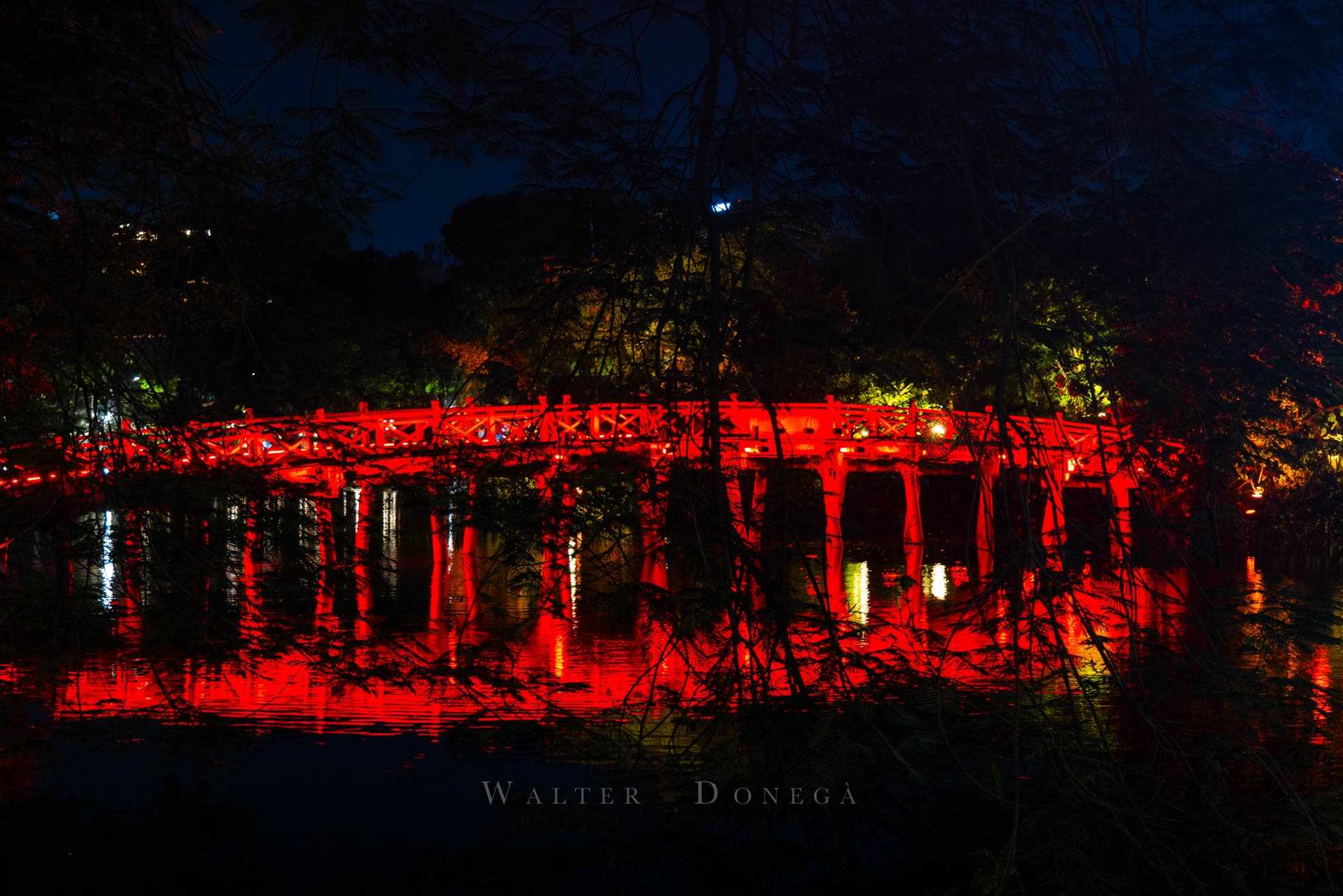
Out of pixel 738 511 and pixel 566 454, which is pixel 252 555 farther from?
pixel 738 511

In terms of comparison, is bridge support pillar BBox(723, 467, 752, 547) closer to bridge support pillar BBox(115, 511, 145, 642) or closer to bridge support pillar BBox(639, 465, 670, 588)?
bridge support pillar BBox(639, 465, 670, 588)

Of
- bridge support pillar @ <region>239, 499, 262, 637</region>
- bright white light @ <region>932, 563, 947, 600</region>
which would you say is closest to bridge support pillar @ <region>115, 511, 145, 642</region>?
bridge support pillar @ <region>239, 499, 262, 637</region>

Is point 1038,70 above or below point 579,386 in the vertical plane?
above

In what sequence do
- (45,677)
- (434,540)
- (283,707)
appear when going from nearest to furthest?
(45,677) → (283,707) → (434,540)

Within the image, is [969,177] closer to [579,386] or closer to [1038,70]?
[1038,70]

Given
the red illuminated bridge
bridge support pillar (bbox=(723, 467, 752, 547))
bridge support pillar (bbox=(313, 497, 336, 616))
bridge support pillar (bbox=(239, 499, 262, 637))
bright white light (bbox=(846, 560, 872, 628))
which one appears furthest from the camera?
bright white light (bbox=(846, 560, 872, 628))

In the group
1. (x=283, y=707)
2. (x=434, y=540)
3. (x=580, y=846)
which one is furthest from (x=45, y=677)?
(x=434, y=540)

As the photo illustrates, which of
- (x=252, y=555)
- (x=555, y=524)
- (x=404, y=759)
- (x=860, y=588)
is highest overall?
(x=555, y=524)

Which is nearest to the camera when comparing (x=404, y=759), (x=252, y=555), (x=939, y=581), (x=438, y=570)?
(x=252, y=555)

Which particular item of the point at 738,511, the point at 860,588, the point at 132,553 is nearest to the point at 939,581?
the point at 860,588

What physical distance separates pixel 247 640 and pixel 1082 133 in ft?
14.1

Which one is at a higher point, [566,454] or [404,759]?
[566,454]

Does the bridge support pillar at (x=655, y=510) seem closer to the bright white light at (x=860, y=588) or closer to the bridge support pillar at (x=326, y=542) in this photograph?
the bridge support pillar at (x=326, y=542)

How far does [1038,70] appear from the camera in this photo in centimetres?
507
